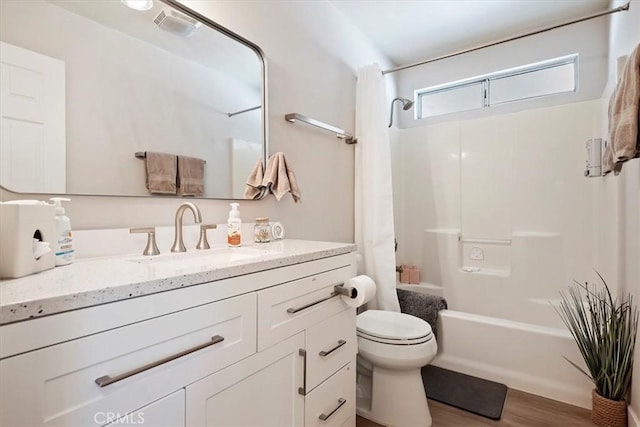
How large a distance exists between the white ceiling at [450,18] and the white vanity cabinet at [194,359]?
1911 millimetres

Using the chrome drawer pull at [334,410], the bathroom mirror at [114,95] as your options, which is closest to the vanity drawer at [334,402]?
the chrome drawer pull at [334,410]

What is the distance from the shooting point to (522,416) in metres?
1.72

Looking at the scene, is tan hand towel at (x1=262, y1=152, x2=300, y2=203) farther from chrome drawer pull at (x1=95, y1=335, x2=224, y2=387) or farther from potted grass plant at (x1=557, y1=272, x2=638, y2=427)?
potted grass plant at (x1=557, y1=272, x2=638, y2=427)

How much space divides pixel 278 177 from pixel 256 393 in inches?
37.8

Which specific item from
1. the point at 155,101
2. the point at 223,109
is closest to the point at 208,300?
the point at 155,101

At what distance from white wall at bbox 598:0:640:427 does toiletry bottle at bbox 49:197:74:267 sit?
2114 millimetres

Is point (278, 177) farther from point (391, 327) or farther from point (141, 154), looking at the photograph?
point (391, 327)

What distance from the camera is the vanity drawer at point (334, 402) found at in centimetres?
112

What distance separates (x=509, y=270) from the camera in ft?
8.36

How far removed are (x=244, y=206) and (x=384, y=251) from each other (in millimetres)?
1062

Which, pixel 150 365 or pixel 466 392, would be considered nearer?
pixel 150 365

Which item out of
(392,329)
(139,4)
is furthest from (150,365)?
(392,329)

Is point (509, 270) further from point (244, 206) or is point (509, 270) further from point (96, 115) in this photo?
point (96, 115)

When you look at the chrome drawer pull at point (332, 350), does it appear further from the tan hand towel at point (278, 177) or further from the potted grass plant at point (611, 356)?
the potted grass plant at point (611, 356)
